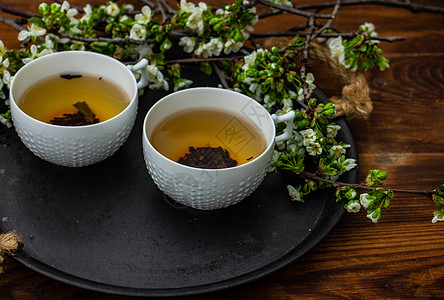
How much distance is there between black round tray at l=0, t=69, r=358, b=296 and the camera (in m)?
0.87

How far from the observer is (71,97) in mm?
1075

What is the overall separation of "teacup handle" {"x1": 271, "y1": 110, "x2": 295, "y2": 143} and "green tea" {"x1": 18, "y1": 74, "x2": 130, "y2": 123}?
28 cm

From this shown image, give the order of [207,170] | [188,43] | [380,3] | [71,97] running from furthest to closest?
[380,3] → [188,43] → [71,97] → [207,170]

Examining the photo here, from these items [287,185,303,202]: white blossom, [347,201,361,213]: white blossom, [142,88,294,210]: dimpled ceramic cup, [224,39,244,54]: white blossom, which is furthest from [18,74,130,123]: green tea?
[347,201,361,213]: white blossom

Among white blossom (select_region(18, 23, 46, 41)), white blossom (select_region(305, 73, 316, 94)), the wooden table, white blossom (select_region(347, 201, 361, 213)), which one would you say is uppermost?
white blossom (select_region(18, 23, 46, 41))

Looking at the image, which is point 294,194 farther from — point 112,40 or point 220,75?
point 112,40

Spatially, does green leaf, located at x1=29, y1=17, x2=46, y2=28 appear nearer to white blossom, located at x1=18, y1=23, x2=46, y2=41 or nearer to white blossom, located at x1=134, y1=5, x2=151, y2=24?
white blossom, located at x1=18, y1=23, x2=46, y2=41

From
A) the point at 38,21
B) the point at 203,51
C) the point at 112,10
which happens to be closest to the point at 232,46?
the point at 203,51

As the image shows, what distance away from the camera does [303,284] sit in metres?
0.91

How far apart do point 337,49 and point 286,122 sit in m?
0.29

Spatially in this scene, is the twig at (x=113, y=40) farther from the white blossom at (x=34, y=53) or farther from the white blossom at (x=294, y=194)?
the white blossom at (x=294, y=194)

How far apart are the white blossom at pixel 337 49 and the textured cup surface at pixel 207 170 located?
287mm

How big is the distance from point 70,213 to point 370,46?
2.19 ft

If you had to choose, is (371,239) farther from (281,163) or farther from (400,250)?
(281,163)
